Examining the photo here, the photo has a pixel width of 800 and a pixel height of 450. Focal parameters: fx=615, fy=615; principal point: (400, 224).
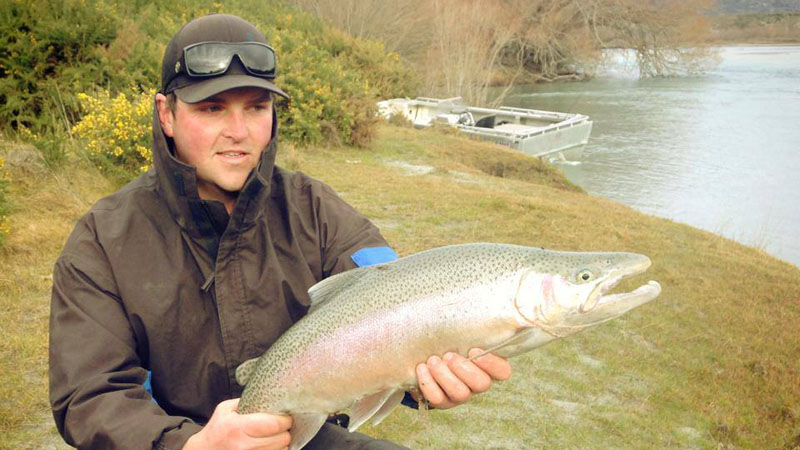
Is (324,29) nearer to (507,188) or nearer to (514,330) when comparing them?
(507,188)

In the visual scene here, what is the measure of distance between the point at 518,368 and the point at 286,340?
3.47 meters

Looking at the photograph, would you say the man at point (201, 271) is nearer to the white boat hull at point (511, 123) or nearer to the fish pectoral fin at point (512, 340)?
the fish pectoral fin at point (512, 340)

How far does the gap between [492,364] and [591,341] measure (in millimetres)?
4021

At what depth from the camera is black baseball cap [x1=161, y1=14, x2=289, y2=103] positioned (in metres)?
2.28

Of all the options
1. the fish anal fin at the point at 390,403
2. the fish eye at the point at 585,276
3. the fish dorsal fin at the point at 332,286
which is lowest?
the fish anal fin at the point at 390,403

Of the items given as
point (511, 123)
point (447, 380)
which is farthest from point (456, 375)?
point (511, 123)

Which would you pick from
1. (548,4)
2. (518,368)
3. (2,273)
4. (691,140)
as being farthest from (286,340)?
(548,4)

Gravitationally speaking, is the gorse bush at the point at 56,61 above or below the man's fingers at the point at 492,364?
above

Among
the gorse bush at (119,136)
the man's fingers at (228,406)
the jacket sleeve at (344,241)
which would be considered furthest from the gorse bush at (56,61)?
the man's fingers at (228,406)

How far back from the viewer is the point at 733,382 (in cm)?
534

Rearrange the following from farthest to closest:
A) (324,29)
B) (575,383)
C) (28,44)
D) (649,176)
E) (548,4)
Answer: (548,4) < (324,29) < (649,176) < (28,44) < (575,383)

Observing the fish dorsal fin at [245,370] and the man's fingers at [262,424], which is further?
the fish dorsal fin at [245,370]

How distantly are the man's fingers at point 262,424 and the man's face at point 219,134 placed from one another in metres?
0.86

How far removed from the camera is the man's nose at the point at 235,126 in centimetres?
234
